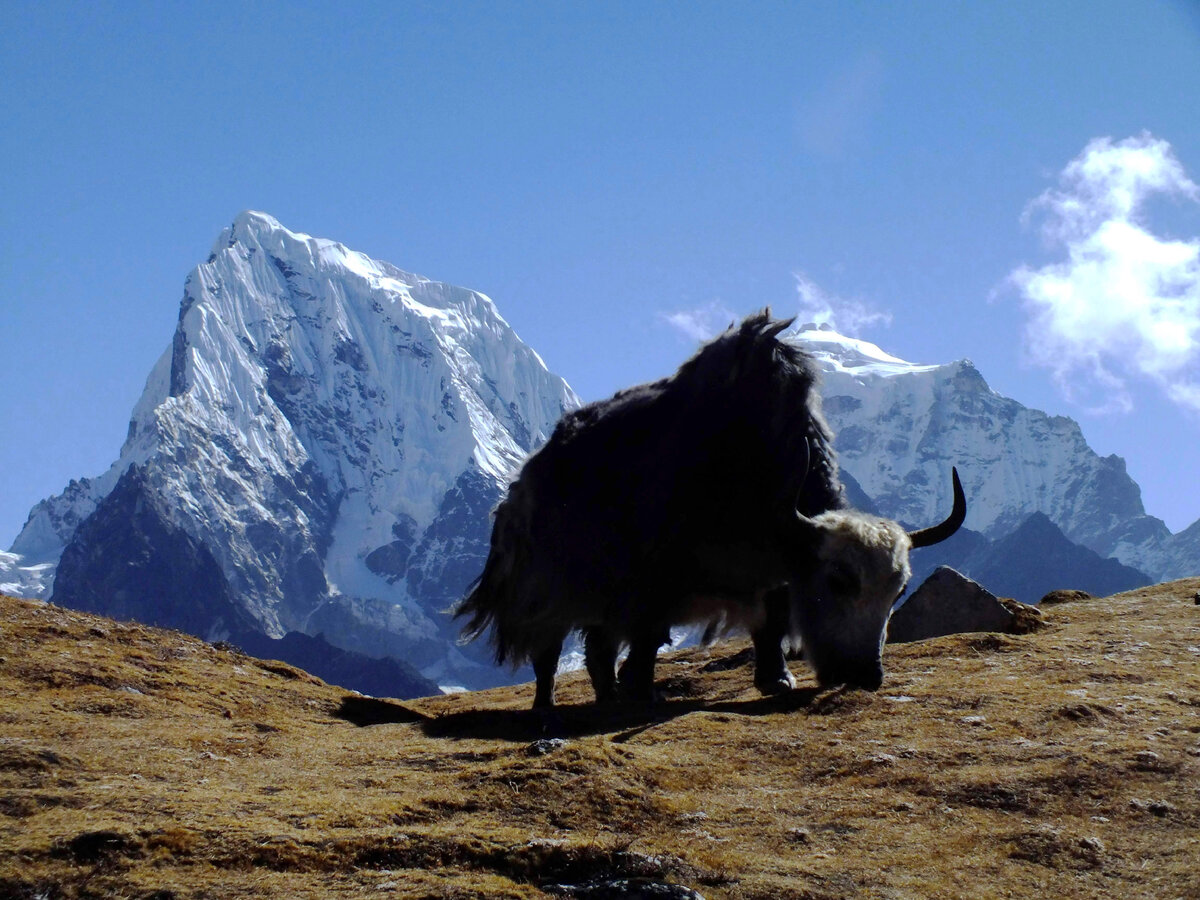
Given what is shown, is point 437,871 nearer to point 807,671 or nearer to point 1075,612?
point 807,671

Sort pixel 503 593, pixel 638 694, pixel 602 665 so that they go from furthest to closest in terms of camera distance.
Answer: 1. pixel 503 593
2. pixel 602 665
3. pixel 638 694

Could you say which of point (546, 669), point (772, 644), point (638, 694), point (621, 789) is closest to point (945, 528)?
point (772, 644)

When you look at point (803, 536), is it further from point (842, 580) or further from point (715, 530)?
point (715, 530)

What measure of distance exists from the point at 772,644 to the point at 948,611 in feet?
10.7

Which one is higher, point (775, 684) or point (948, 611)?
point (948, 611)

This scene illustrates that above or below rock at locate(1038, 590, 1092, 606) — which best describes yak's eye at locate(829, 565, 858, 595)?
below

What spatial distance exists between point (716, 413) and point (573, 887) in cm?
684

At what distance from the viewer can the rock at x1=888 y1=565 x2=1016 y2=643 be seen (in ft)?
40.7

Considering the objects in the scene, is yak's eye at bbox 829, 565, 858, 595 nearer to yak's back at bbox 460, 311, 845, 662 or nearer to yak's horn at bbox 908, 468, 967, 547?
yak's back at bbox 460, 311, 845, 662

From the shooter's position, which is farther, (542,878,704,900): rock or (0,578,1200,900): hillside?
(0,578,1200,900): hillside

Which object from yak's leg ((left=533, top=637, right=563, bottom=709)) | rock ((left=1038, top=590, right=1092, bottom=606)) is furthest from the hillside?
rock ((left=1038, top=590, right=1092, bottom=606))

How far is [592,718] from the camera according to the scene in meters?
9.16

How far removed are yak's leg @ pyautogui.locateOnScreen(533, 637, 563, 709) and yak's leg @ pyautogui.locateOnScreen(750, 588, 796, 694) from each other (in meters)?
2.51

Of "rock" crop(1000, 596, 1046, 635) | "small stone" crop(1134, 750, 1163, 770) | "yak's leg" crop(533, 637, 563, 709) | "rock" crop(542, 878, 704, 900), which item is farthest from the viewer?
"yak's leg" crop(533, 637, 563, 709)
